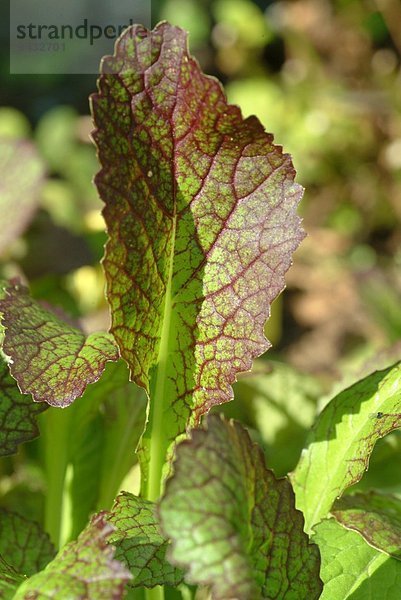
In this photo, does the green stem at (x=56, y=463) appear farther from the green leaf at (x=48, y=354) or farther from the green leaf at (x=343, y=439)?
the green leaf at (x=343, y=439)

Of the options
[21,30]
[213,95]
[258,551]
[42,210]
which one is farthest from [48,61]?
[258,551]

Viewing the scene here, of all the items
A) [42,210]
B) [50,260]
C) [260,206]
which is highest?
[42,210]

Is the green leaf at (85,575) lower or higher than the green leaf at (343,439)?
lower

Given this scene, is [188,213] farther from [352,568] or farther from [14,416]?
[352,568]

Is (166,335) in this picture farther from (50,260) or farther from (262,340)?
(50,260)

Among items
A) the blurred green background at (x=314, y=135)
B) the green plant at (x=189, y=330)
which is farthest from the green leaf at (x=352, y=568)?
the blurred green background at (x=314, y=135)

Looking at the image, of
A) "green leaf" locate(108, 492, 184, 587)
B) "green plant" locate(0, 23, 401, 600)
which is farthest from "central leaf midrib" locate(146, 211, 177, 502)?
"green leaf" locate(108, 492, 184, 587)

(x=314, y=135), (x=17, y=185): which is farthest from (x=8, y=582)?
(x=314, y=135)

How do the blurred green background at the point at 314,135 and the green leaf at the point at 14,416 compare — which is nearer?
the green leaf at the point at 14,416
